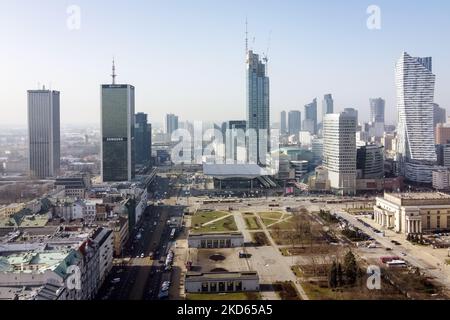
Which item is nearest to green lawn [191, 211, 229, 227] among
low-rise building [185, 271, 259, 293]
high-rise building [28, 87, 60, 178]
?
low-rise building [185, 271, 259, 293]

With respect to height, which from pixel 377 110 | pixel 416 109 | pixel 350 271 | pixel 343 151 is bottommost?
pixel 350 271

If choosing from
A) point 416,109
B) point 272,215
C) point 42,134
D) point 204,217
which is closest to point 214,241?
point 204,217

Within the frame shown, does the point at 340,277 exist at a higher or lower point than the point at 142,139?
lower

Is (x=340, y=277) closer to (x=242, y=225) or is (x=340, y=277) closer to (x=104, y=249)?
(x=104, y=249)

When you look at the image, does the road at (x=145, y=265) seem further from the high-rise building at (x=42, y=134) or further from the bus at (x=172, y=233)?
the high-rise building at (x=42, y=134)

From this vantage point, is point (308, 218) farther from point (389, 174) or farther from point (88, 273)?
point (389, 174)
